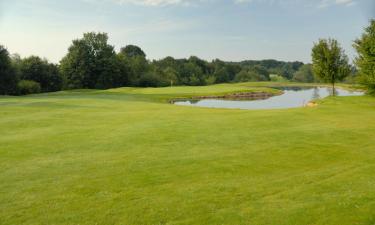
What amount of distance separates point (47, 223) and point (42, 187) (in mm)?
2179

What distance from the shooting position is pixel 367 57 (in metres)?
27.9

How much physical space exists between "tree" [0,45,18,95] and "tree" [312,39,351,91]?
171ft

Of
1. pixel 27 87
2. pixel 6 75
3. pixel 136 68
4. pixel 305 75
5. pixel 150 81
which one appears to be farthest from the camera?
pixel 305 75

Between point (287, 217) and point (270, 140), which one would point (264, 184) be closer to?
point (287, 217)

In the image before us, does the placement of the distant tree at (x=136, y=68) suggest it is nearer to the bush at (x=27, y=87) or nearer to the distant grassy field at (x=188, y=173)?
the bush at (x=27, y=87)

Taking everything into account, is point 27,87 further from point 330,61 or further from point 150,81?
point 330,61

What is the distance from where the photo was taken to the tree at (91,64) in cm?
9131

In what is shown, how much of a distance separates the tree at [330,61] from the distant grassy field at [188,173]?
23.3 metres

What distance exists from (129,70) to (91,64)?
37.0 feet

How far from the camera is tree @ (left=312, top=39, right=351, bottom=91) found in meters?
39.7

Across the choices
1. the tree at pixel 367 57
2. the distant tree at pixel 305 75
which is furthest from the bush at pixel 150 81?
the distant tree at pixel 305 75

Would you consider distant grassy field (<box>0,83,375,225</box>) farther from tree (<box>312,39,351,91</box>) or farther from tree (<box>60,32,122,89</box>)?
tree (<box>60,32,122,89</box>)

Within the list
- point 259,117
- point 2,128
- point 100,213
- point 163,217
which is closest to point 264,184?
point 163,217

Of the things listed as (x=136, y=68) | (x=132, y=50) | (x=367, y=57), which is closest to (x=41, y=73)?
(x=136, y=68)
